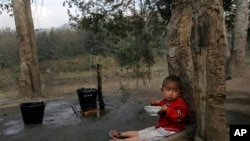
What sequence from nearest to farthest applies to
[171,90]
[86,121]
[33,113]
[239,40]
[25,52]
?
[171,90] → [86,121] → [33,113] → [25,52] → [239,40]

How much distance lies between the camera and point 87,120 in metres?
7.19

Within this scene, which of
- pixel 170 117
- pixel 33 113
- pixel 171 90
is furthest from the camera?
pixel 33 113

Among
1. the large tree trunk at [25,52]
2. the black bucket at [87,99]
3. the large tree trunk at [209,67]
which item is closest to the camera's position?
the large tree trunk at [209,67]

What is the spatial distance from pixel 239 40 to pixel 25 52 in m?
7.61

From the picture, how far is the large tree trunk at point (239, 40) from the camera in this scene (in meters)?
12.9

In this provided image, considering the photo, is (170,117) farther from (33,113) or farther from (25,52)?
(25,52)

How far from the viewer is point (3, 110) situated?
32.1ft

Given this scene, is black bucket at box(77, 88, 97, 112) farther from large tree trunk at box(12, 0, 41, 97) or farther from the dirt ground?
large tree trunk at box(12, 0, 41, 97)

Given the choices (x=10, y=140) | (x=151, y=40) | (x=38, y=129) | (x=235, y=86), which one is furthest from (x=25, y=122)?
(x=151, y=40)

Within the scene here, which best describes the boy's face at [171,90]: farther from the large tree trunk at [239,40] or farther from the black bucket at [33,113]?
the large tree trunk at [239,40]

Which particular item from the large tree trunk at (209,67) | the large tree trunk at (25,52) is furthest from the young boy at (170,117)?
the large tree trunk at (25,52)

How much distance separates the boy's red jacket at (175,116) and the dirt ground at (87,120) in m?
1.62

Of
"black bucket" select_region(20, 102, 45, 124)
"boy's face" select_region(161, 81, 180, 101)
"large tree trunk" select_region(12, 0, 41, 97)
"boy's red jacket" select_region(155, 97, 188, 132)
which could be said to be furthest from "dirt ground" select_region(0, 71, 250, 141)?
"large tree trunk" select_region(12, 0, 41, 97)

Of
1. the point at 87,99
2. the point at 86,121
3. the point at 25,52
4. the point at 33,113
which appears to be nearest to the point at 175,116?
the point at 86,121
